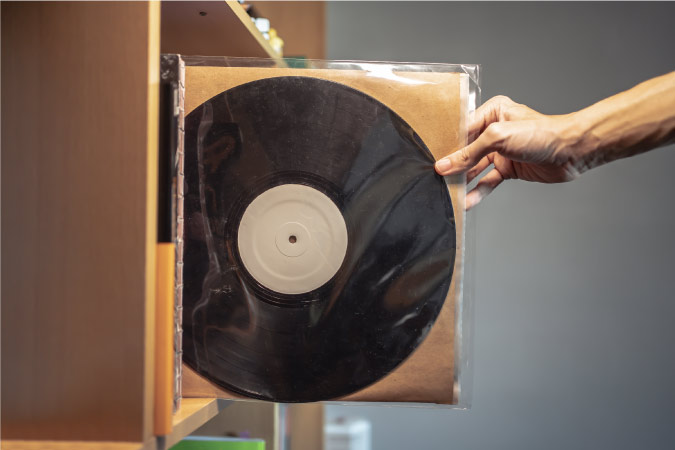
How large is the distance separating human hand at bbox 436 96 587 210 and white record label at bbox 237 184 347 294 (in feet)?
0.52

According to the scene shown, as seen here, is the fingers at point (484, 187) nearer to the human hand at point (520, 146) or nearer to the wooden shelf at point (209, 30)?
the human hand at point (520, 146)

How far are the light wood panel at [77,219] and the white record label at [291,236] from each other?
0.19 metres

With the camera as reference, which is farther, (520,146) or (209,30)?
(209,30)

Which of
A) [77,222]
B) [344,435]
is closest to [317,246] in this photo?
[77,222]

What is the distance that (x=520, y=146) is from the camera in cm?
79

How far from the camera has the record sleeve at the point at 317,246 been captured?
739mm

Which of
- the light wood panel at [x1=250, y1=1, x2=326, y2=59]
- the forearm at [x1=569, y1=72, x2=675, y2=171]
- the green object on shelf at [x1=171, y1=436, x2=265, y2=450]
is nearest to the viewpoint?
the forearm at [x1=569, y1=72, x2=675, y2=171]

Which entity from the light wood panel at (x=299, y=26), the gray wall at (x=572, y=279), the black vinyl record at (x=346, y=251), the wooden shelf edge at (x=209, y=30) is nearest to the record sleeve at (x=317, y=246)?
the black vinyl record at (x=346, y=251)

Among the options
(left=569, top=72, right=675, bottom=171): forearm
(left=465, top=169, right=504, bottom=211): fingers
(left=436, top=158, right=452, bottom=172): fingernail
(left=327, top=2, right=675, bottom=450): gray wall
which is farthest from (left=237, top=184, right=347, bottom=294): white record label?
(left=327, top=2, right=675, bottom=450): gray wall

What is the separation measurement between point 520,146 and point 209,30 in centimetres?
53

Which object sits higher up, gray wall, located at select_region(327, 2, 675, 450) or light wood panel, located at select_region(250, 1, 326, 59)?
light wood panel, located at select_region(250, 1, 326, 59)

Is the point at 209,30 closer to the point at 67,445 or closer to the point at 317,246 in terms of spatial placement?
the point at 317,246

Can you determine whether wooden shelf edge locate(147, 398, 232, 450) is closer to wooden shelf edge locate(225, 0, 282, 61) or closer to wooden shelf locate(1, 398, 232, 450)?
wooden shelf locate(1, 398, 232, 450)

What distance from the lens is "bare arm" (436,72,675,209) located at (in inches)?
31.1
